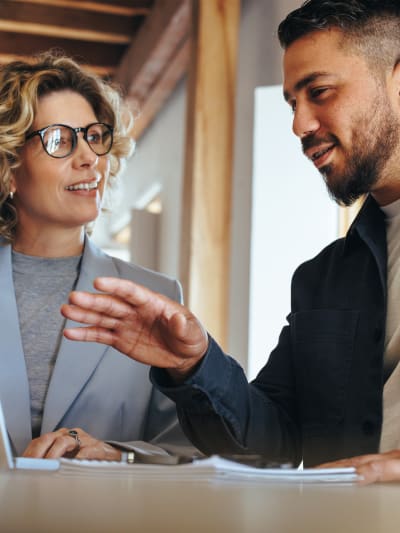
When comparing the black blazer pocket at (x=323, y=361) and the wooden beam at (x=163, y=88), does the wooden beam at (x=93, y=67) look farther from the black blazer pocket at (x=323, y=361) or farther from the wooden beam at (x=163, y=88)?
the black blazer pocket at (x=323, y=361)

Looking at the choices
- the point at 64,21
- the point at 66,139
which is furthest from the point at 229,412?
the point at 64,21

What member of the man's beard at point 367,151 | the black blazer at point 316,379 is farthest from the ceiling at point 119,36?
the black blazer at point 316,379

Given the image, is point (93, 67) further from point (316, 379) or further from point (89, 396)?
point (316, 379)

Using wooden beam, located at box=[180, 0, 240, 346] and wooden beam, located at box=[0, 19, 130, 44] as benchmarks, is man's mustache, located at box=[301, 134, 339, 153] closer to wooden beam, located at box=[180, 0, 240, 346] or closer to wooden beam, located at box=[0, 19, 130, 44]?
wooden beam, located at box=[180, 0, 240, 346]

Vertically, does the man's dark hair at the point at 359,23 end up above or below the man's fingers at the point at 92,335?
above

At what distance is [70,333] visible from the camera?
1.34 m

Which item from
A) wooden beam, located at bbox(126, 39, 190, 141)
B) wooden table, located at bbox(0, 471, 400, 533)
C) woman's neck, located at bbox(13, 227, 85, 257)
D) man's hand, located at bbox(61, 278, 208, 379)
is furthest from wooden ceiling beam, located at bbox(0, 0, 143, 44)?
wooden table, located at bbox(0, 471, 400, 533)

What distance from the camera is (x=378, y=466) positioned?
1.09 m

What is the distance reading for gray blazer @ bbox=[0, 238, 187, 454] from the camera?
78.7 inches

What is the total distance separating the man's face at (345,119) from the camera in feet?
6.11

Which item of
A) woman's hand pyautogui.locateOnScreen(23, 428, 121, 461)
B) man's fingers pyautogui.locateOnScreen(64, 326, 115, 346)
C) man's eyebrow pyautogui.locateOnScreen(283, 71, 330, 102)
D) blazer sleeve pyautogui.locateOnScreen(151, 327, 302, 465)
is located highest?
man's eyebrow pyautogui.locateOnScreen(283, 71, 330, 102)

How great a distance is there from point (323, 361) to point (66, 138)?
3.15 feet

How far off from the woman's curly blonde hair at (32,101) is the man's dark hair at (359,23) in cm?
68

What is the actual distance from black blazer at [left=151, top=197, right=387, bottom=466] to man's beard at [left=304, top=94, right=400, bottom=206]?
80 millimetres
